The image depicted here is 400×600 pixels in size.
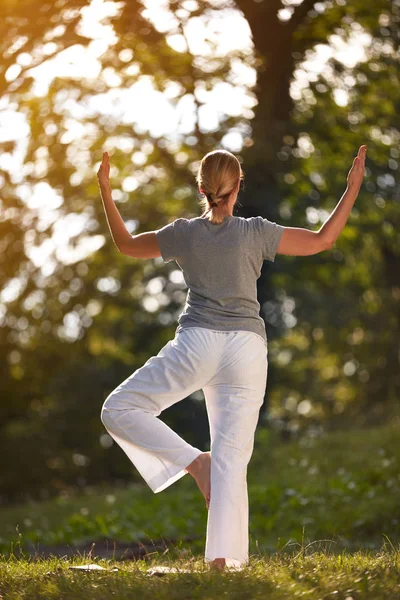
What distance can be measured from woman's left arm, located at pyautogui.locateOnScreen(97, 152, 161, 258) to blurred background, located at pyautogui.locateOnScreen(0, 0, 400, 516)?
3.73m

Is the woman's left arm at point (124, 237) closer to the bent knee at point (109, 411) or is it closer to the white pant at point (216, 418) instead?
the white pant at point (216, 418)

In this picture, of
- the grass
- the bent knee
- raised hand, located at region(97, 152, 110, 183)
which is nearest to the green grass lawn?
the grass

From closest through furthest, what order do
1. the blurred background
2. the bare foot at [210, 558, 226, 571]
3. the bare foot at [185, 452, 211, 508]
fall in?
the bare foot at [210, 558, 226, 571], the bare foot at [185, 452, 211, 508], the blurred background

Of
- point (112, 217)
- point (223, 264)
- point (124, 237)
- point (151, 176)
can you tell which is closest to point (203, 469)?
point (223, 264)

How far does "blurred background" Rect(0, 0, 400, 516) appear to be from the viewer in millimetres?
12656

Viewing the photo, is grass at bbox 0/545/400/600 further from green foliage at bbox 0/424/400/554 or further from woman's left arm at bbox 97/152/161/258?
green foliage at bbox 0/424/400/554

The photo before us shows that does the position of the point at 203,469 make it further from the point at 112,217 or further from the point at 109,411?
the point at 112,217

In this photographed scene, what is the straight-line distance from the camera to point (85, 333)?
79.4 ft

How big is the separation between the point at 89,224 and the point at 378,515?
969cm

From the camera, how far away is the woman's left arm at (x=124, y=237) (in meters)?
5.08

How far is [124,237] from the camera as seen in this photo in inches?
203

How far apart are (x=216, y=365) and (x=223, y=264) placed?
51 cm

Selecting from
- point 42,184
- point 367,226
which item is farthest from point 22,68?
point 367,226

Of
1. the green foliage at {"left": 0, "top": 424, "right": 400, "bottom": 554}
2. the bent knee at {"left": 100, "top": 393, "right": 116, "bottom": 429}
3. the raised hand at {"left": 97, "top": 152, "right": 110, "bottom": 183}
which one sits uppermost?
the raised hand at {"left": 97, "top": 152, "right": 110, "bottom": 183}
